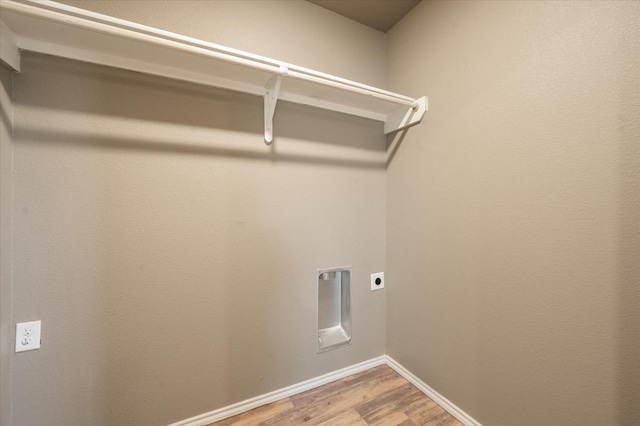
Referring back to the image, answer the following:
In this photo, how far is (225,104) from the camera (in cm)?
129

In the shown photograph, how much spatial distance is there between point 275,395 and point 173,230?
1.08 m

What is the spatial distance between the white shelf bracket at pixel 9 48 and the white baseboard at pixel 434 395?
2421mm

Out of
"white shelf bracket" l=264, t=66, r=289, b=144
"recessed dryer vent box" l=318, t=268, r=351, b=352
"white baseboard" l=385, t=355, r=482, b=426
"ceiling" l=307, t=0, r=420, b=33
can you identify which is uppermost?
"ceiling" l=307, t=0, r=420, b=33

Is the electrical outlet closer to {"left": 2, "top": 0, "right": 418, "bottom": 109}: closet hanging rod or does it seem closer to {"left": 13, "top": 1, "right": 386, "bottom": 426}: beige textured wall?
{"left": 13, "top": 1, "right": 386, "bottom": 426}: beige textured wall

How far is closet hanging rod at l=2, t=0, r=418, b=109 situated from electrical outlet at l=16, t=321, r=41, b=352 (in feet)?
3.62

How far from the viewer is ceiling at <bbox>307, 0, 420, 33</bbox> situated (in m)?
1.49

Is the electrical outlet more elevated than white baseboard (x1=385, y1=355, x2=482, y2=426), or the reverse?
the electrical outlet

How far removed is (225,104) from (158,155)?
42 cm

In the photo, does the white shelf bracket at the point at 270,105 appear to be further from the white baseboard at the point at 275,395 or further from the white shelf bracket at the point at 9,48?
the white baseboard at the point at 275,395

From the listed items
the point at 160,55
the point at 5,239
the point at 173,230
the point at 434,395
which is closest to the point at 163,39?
the point at 160,55

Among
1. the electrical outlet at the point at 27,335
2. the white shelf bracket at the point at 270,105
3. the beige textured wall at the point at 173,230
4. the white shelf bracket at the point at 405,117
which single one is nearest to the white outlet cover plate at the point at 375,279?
the beige textured wall at the point at 173,230

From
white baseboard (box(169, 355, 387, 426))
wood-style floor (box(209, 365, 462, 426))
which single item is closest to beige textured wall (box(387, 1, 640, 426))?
wood-style floor (box(209, 365, 462, 426))

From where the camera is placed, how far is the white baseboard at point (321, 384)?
1258 mm

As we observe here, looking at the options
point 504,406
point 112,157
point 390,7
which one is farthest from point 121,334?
point 390,7
